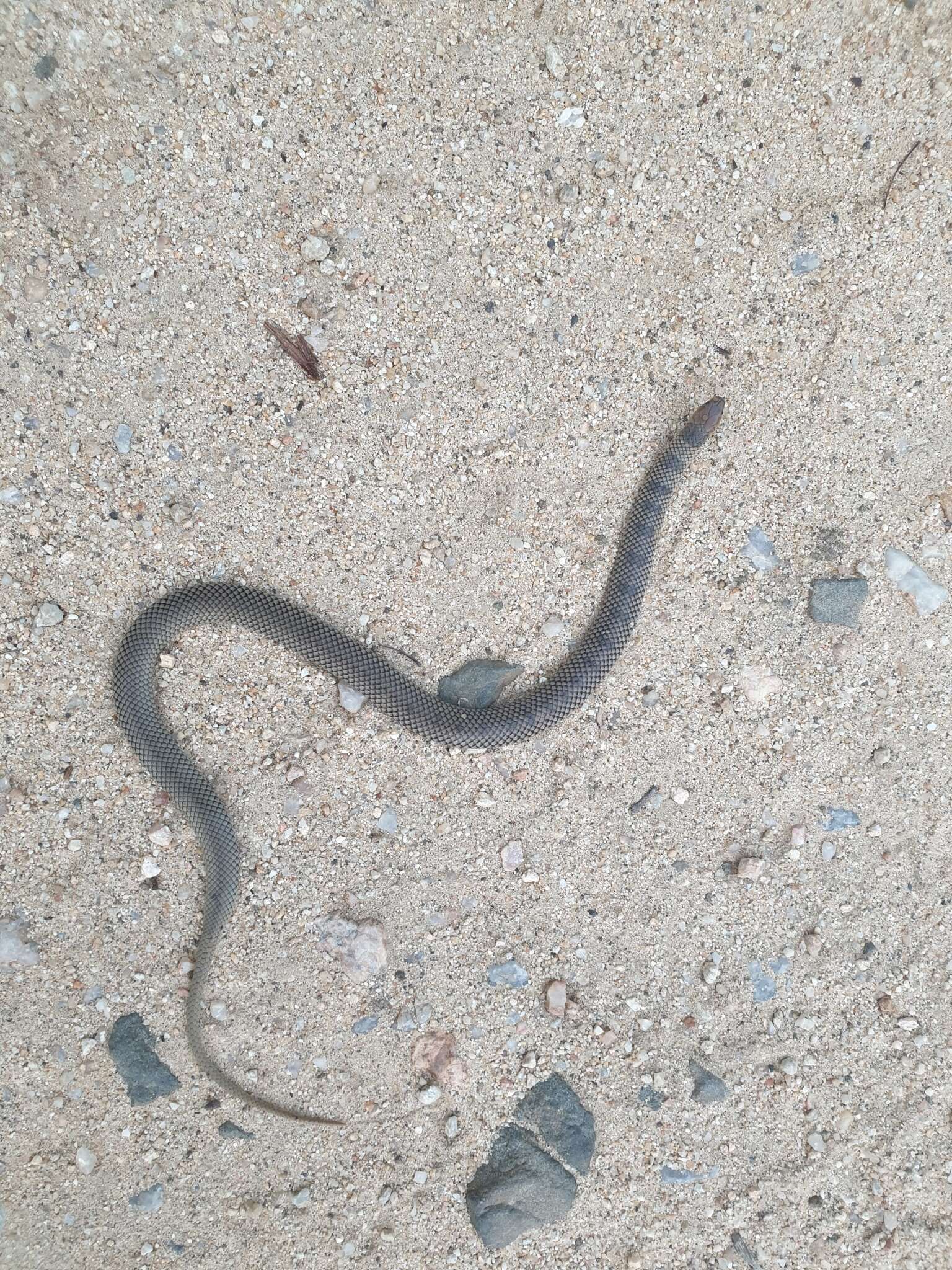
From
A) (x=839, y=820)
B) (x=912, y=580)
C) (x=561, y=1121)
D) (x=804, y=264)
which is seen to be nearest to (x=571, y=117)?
(x=804, y=264)

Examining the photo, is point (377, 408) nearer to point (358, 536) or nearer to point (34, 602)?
Answer: point (358, 536)

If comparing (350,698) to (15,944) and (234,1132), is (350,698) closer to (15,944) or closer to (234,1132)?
(15,944)

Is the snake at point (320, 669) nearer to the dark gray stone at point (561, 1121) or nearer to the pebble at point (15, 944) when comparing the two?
the pebble at point (15, 944)

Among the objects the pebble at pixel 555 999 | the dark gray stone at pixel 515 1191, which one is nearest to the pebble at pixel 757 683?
the pebble at pixel 555 999

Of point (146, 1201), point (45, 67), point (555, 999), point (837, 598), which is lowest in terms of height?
point (146, 1201)

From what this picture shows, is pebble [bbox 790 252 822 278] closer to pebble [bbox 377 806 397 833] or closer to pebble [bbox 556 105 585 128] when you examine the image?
pebble [bbox 556 105 585 128]

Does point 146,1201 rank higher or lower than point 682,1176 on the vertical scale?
higher

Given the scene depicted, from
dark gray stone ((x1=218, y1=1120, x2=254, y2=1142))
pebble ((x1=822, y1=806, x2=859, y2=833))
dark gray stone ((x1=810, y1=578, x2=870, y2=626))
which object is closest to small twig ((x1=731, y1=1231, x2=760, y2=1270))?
pebble ((x1=822, y1=806, x2=859, y2=833))
